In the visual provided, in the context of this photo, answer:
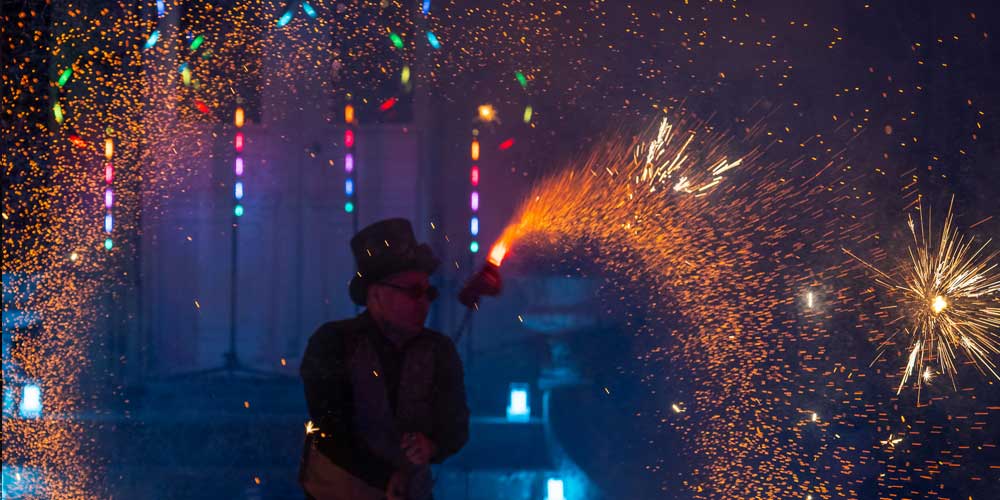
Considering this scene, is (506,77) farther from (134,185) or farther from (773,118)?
(134,185)

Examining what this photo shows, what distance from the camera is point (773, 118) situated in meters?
4.58

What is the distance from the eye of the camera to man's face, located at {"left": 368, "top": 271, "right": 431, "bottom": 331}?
2.02m

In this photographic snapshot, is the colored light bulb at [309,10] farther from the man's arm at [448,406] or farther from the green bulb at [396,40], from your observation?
the man's arm at [448,406]

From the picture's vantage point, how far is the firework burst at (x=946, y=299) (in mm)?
4352

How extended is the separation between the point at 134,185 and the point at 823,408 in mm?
3965

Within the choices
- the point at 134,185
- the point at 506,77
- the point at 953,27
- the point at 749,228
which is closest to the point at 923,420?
the point at 749,228

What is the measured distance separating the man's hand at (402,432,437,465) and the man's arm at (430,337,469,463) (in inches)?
3.1

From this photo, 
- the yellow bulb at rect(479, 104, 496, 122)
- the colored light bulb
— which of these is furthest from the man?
the colored light bulb

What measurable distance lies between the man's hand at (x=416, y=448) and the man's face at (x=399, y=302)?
270mm

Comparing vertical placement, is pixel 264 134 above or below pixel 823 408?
above

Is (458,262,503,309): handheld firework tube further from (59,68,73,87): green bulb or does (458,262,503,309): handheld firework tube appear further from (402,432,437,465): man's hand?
(59,68,73,87): green bulb

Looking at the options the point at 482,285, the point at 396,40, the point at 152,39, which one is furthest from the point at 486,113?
the point at 482,285

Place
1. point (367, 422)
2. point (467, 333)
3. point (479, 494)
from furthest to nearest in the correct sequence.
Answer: point (467, 333), point (479, 494), point (367, 422)

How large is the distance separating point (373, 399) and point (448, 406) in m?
0.18
